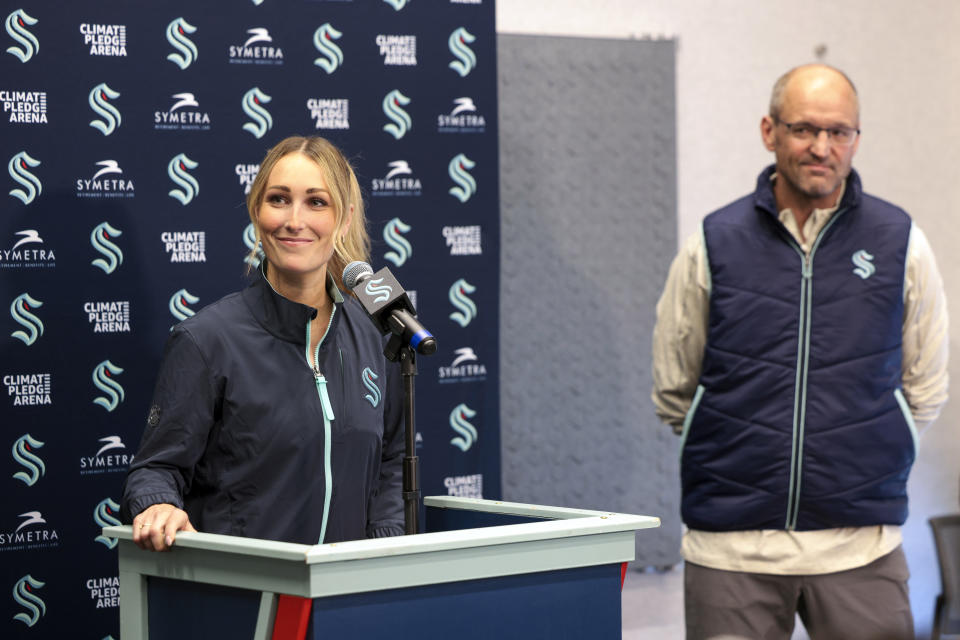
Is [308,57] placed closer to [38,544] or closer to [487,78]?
[487,78]

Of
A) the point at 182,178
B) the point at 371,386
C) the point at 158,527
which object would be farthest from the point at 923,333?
the point at 182,178

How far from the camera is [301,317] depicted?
2.11 m

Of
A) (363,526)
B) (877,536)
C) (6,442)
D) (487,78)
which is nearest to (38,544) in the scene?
(6,442)

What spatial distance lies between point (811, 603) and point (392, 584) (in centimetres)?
142

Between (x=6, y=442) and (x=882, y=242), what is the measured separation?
2329mm

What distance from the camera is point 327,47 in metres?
3.43

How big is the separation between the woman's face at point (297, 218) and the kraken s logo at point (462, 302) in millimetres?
1436

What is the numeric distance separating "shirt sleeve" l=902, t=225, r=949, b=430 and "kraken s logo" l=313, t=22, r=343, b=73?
1.74m

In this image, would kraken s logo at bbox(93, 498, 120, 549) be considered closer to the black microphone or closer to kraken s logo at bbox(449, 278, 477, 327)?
kraken s logo at bbox(449, 278, 477, 327)

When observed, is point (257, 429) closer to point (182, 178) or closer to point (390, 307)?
point (390, 307)

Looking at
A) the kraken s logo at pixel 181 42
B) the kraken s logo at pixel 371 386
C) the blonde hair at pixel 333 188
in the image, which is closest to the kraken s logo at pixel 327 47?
the kraken s logo at pixel 181 42

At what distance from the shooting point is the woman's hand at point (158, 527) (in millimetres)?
1772

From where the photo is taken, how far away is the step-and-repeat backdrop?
10.1ft

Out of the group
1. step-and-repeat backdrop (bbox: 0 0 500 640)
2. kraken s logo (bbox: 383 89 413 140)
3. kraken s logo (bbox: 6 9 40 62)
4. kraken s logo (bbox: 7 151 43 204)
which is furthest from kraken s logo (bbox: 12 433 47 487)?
kraken s logo (bbox: 383 89 413 140)
